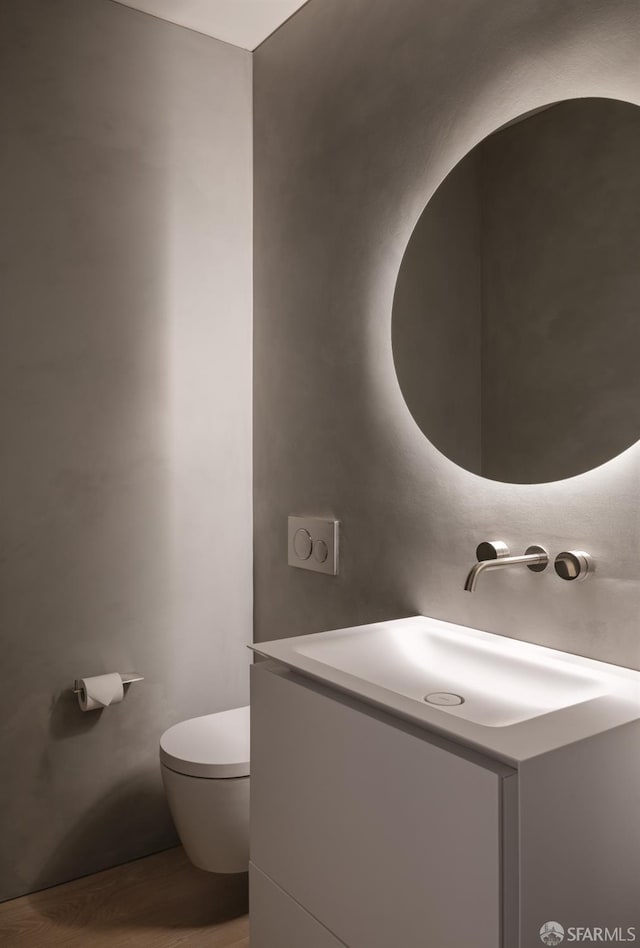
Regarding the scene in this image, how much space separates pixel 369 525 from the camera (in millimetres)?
1865

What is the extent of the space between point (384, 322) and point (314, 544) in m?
0.66

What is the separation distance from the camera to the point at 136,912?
1953 mm

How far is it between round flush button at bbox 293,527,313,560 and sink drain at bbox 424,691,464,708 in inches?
34.1

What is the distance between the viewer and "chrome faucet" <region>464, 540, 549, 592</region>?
1319 mm

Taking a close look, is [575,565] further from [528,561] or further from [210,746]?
[210,746]

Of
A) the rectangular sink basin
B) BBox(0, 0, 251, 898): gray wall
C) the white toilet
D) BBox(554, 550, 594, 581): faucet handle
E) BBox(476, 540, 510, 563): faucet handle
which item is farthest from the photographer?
BBox(0, 0, 251, 898): gray wall

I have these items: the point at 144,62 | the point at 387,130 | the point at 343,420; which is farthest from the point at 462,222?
the point at 144,62

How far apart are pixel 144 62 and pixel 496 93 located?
120cm

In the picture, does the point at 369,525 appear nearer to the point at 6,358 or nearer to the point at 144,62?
the point at 6,358

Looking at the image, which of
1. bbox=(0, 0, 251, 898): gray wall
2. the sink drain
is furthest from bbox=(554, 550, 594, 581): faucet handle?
bbox=(0, 0, 251, 898): gray wall

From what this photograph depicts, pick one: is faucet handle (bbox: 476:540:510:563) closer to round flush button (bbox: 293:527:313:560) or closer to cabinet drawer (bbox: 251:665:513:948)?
cabinet drawer (bbox: 251:665:513:948)

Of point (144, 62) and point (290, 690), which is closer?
point (290, 690)

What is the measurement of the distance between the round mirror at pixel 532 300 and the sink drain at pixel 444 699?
0.46 meters

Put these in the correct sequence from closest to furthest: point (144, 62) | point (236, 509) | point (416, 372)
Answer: point (416, 372), point (144, 62), point (236, 509)
